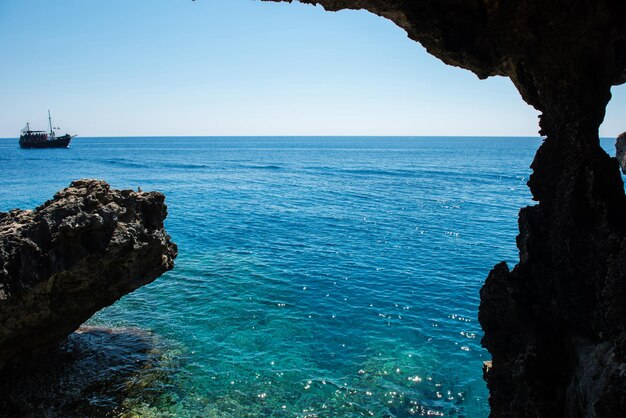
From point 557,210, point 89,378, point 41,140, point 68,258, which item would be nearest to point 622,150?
point 557,210

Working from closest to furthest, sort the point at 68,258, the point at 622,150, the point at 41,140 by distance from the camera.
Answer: the point at 68,258
the point at 622,150
the point at 41,140

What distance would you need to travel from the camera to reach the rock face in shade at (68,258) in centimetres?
1223

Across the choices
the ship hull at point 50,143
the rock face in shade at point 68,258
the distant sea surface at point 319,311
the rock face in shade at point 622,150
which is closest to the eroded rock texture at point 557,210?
the distant sea surface at point 319,311

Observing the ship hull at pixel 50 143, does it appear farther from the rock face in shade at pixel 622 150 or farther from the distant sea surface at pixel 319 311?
the rock face in shade at pixel 622 150

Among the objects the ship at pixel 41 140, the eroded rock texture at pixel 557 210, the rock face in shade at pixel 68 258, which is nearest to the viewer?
the eroded rock texture at pixel 557 210

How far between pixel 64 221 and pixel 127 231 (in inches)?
76.4

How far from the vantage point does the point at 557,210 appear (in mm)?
9664

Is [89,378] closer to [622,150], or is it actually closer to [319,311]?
[319,311]

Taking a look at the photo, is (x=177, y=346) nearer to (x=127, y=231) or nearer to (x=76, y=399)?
(x=76, y=399)

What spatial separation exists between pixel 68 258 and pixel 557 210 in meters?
13.4

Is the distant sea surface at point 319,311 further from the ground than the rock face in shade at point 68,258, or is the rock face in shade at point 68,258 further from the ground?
the rock face in shade at point 68,258

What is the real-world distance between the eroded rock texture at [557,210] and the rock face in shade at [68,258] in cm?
1049

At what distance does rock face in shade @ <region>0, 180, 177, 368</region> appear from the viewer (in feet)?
40.1

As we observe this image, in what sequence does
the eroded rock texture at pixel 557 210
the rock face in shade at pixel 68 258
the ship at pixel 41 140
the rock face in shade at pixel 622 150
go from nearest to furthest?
the eroded rock texture at pixel 557 210 < the rock face in shade at pixel 68 258 < the rock face in shade at pixel 622 150 < the ship at pixel 41 140
